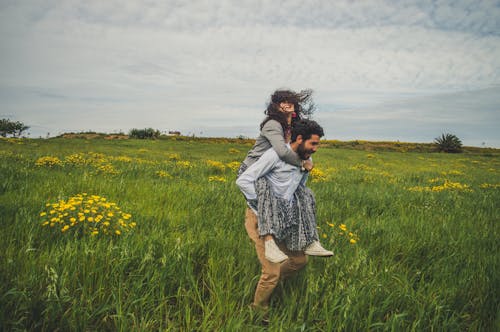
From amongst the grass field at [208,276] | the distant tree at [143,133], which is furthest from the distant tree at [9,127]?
the grass field at [208,276]

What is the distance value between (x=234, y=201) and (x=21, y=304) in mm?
3663

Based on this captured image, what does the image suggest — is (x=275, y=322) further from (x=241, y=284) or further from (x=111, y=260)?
(x=111, y=260)

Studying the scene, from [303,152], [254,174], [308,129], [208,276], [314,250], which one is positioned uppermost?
[308,129]

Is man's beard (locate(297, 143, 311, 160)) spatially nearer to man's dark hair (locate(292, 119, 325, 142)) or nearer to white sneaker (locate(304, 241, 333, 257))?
man's dark hair (locate(292, 119, 325, 142))

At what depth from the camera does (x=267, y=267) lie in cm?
219

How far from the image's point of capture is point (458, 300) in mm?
2619

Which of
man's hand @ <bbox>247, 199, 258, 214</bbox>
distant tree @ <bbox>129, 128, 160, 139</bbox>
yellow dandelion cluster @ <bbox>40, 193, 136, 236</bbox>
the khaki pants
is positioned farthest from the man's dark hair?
distant tree @ <bbox>129, 128, 160, 139</bbox>

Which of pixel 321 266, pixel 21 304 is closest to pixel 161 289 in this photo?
pixel 21 304

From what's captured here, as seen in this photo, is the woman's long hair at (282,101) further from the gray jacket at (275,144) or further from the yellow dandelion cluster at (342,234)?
the yellow dandelion cluster at (342,234)

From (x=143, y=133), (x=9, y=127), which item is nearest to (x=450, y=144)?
(x=143, y=133)

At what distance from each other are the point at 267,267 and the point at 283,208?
1.62 feet

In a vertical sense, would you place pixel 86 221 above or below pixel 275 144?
below

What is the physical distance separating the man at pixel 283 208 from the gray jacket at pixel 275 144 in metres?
0.05

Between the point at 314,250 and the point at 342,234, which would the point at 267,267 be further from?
the point at 342,234
